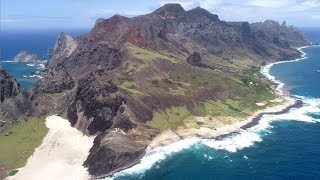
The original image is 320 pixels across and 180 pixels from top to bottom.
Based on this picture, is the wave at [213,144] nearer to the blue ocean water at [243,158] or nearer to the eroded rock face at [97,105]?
the blue ocean water at [243,158]

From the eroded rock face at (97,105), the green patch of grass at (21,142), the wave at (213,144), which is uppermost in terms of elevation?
the eroded rock face at (97,105)

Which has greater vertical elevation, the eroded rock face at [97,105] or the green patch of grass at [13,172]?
the eroded rock face at [97,105]

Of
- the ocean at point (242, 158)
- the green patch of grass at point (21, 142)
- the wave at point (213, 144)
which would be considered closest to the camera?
the ocean at point (242, 158)

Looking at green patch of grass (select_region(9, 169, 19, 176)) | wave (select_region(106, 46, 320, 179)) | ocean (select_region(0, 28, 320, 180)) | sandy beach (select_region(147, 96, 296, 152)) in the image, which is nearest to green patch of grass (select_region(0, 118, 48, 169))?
green patch of grass (select_region(9, 169, 19, 176))

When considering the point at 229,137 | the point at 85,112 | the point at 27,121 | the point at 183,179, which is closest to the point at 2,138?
the point at 27,121

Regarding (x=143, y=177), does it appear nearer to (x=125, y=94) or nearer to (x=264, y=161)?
(x=264, y=161)

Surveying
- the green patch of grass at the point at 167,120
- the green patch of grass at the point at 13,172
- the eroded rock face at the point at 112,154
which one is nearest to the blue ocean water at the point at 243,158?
the eroded rock face at the point at 112,154

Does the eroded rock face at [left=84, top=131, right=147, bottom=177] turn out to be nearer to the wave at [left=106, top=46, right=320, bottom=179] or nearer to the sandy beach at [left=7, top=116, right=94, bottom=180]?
the wave at [left=106, top=46, right=320, bottom=179]
